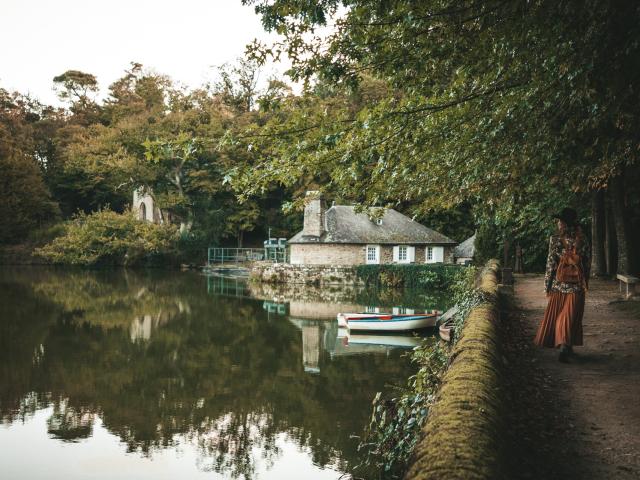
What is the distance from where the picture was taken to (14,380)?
44.3 feet

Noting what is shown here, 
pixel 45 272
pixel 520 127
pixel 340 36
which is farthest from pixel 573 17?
pixel 45 272

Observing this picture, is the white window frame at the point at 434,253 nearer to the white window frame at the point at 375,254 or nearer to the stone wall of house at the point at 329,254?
the white window frame at the point at 375,254

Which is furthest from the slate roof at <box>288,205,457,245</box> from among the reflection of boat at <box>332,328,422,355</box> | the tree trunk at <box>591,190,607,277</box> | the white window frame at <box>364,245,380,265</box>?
the tree trunk at <box>591,190,607,277</box>

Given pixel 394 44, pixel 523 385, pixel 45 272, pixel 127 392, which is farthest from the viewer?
pixel 45 272

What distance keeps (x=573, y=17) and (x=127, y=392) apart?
36.9ft

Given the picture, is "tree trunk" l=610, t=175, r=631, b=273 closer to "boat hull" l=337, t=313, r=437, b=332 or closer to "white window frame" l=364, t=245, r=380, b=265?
"boat hull" l=337, t=313, r=437, b=332

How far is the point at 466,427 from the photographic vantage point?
156 inches

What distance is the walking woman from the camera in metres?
7.22

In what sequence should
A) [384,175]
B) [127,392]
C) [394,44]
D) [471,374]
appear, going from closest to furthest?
[471,374]
[394,44]
[384,175]
[127,392]

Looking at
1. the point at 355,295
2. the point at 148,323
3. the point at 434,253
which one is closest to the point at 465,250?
the point at 434,253

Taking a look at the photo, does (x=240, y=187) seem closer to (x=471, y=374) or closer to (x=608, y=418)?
(x=471, y=374)

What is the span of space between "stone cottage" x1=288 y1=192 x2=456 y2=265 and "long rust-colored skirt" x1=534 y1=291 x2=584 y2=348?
28.9m

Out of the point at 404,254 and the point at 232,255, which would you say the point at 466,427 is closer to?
the point at 404,254

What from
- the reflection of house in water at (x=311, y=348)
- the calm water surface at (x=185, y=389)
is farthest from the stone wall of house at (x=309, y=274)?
the reflection of house in water at (x=311, y=348)
